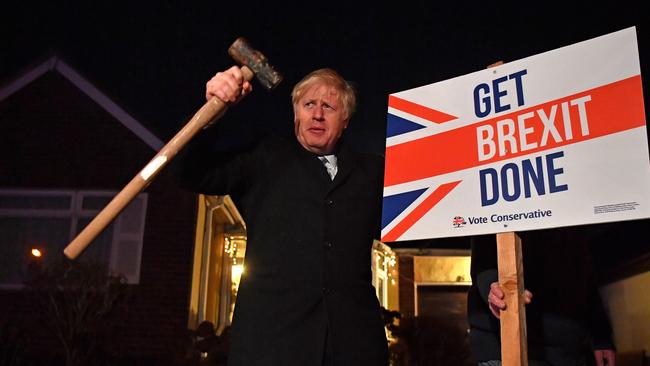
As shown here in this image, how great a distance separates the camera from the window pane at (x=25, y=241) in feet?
31.4

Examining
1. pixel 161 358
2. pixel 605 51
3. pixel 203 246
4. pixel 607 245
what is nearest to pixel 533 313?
pixel 605 51

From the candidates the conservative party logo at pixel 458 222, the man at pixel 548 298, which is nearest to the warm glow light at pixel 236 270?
the man at pixel 548 298

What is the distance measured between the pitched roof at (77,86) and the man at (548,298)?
8.52 metres

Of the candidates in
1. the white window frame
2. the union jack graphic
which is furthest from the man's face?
the white window frame

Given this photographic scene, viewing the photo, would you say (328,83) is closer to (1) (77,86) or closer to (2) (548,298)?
(2) (548,298)

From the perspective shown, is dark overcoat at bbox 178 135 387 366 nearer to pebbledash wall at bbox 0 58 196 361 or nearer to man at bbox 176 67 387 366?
man at bbox 176 67 387 366

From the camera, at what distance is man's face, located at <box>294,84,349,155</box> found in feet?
8.00

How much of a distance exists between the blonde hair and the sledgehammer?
0.78ft

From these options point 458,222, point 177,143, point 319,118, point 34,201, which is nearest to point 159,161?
point 177,143

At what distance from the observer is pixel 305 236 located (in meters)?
2.22

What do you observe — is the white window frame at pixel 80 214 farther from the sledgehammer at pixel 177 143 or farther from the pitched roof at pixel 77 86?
the sledgehammer at pixel 177 143

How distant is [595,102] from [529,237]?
75 cm

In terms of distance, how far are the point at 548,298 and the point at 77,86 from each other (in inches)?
393

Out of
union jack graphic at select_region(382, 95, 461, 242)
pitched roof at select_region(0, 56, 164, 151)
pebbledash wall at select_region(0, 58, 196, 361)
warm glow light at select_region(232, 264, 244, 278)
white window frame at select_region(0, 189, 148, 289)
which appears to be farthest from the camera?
warm glow light at select_region(232, 264, 244, 278)
